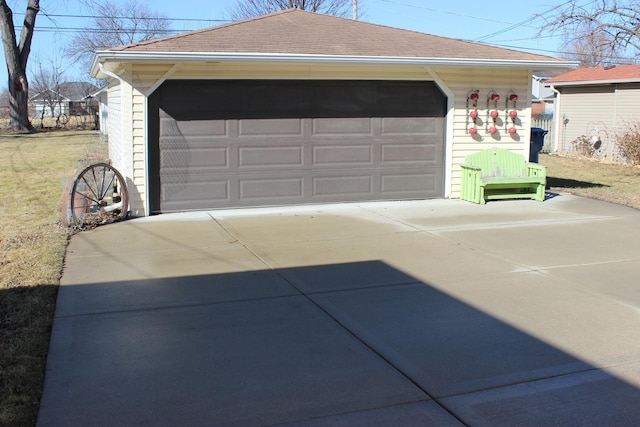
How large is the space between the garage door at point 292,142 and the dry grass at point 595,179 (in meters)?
3.56

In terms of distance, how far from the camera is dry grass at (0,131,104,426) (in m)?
4.09

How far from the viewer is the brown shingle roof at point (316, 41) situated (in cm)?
1019

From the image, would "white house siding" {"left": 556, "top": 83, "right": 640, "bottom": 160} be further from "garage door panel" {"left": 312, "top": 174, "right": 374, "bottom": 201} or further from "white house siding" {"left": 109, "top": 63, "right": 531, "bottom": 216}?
"garage door panel" {"left": 312, "top": 174, "right": 374, "bottom": 201}

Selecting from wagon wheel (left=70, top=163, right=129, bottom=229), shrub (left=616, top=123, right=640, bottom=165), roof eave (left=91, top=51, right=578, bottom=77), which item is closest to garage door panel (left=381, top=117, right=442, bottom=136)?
roof eave (left=91, top=51, right=578, bottom=77)

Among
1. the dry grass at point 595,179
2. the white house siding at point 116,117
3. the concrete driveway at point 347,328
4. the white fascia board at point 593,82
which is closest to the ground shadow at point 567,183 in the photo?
the dry grass at point 595,179

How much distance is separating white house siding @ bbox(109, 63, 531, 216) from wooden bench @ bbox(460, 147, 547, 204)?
0.82 ft

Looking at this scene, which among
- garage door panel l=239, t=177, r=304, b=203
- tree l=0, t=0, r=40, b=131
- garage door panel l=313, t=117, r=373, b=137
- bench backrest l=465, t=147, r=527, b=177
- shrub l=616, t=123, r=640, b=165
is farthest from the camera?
tree l=0, t=0, r=40, b=131

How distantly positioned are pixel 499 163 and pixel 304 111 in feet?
12.7

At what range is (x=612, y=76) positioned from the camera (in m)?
21.8

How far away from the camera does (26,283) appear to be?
6.52 meters

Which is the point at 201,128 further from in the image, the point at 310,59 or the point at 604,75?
the point at 604,75

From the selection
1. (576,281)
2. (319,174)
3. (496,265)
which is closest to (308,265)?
(496,265)

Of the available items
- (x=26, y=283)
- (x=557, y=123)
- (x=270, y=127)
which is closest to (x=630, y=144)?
(x=557, y=123)

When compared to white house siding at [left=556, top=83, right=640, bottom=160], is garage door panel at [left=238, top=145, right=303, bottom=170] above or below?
below
